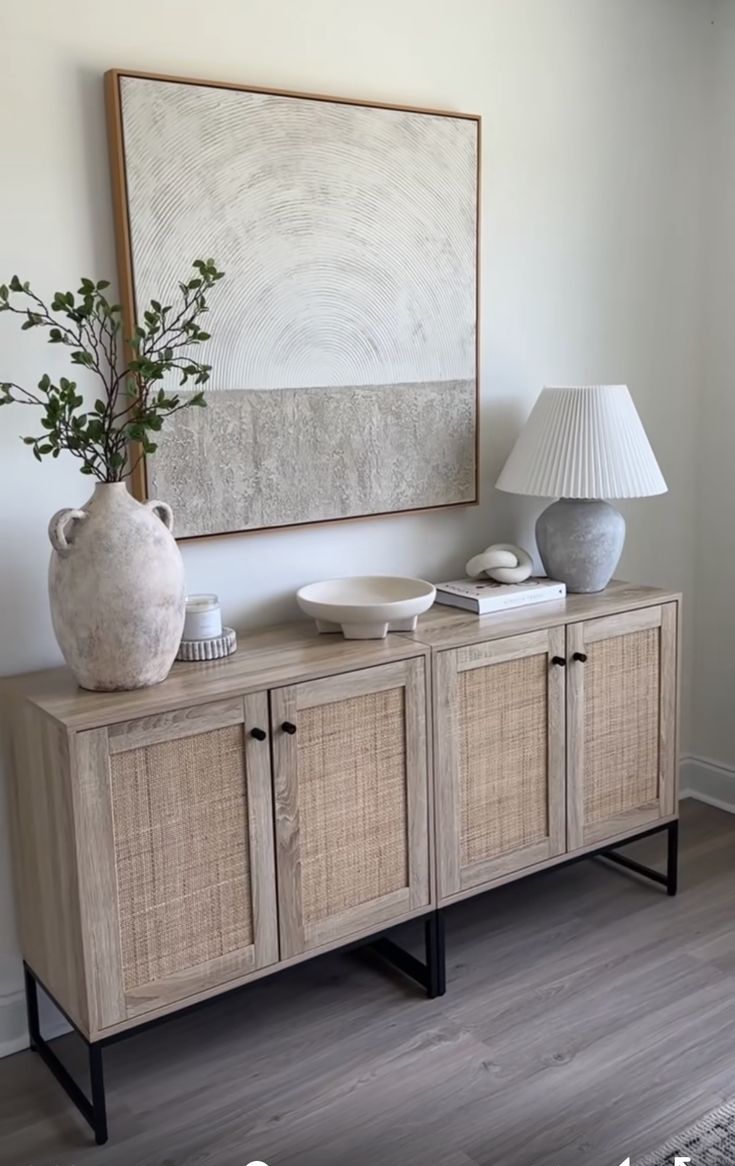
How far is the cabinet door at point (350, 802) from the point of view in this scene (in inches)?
85.4

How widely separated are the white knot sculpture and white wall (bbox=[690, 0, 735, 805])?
0.86 m

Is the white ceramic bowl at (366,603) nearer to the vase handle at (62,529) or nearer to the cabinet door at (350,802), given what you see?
the cabinet door at (350,802)

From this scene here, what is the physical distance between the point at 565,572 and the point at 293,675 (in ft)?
3.06

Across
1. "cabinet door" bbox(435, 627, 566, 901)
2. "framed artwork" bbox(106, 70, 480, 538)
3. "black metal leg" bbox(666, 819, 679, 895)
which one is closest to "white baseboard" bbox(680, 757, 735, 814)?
"black metal leg" bbox(666, 819, 679, 895)

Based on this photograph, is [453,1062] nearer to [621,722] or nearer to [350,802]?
[350,802]

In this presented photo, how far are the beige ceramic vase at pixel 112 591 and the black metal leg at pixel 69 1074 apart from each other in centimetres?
67

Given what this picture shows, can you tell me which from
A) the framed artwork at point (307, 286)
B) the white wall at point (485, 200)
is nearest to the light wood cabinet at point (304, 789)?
the white wall at point (485, 200)


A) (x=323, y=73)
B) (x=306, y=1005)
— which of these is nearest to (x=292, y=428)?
(x=323, y=73)

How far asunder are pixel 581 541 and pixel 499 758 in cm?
61

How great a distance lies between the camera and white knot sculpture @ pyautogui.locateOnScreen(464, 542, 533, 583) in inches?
108

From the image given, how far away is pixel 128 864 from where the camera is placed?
1.98 m

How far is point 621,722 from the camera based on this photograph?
2.73 m

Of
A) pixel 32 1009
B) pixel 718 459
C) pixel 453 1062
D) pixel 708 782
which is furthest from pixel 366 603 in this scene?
pixel 708 782

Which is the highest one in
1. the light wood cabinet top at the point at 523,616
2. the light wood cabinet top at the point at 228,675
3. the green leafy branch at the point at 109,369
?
the green leafy branch at the point at 109,369
